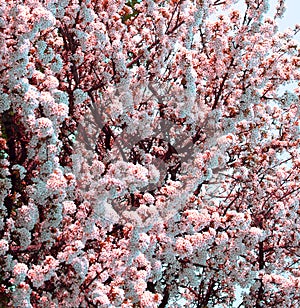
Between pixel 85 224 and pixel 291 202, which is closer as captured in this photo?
pixel 85 224

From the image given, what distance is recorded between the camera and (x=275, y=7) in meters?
9.56

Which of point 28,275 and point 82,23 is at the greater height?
point 82,23

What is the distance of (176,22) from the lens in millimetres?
9234

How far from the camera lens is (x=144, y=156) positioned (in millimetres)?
8875

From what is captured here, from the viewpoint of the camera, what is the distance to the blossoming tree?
6.73 m

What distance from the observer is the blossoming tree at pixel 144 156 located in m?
6.73

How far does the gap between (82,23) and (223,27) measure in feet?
7.44

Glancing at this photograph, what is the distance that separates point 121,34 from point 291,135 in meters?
3.64

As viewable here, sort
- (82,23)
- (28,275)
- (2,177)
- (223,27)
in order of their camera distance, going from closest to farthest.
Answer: (28,275) < (2,177) < (82,23) < (223,27)

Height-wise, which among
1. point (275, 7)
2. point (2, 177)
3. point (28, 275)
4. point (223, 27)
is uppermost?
point (275, 7)

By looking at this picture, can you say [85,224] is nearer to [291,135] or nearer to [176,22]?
[176,22]

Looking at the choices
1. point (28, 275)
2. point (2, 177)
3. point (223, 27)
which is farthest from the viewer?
point (223, 27)

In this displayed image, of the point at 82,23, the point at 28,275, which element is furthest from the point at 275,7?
the point at 28,275

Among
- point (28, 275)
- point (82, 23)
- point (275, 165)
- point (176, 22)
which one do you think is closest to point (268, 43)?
point (176, 22)
